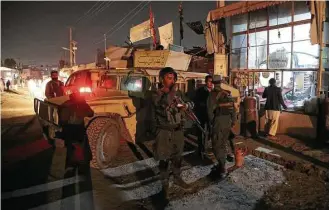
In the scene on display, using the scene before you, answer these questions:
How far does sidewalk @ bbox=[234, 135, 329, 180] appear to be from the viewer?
18.7ft

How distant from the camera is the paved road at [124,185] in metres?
4.08

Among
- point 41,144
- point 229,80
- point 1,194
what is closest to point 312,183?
point 1,194

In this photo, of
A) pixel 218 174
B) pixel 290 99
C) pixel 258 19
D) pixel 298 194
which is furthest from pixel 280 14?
pixel 298 194

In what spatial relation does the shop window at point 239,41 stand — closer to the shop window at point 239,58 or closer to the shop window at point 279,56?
the shop window at point 239,58

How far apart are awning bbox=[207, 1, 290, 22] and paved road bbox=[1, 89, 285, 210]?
216 inches

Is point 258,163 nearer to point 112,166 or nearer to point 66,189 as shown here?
point 112,166

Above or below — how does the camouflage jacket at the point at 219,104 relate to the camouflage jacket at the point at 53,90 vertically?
below

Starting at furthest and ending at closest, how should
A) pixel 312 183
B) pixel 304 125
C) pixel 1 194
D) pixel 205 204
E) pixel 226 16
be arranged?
1. pixel 226 16
2. pixel 304 125
3. pixel 312 183
4. pixel 1 194
5. pixel 205 204

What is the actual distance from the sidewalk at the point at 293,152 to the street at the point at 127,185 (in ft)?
1.33

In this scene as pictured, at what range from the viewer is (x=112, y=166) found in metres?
5.80

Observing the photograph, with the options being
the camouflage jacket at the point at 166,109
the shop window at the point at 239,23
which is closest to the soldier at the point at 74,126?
the camouflage jacket at the point at 166,109

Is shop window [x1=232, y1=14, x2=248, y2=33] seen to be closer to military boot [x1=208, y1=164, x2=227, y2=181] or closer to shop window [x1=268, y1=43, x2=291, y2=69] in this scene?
shop window [x1=268, y1=43, x2=291, y2=69]

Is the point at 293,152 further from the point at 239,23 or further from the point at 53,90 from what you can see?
the point at 239,23

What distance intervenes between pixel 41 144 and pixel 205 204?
4.80 m
